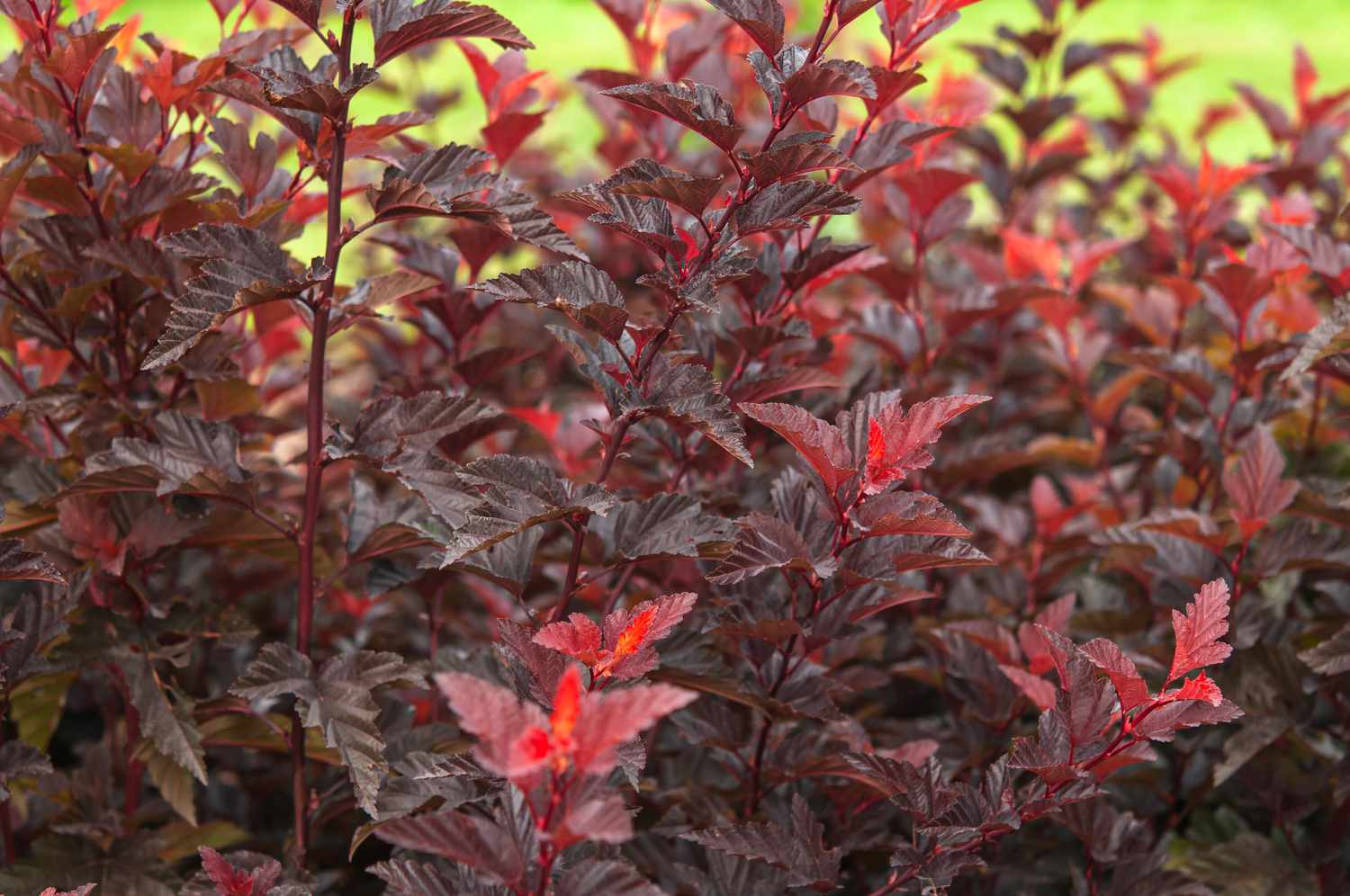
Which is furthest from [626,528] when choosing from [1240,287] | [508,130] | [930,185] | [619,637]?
[1240,287]

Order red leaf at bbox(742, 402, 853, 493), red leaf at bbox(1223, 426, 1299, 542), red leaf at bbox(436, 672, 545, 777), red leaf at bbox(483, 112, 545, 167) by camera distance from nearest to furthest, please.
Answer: red leaf at bbox(436, 672, 545, 777), red leaf at bbox(742, 402, 853, 493), red leaf at bbox(1223, 426, 1299, 542), red leaf at bbox(483, 112, 545, 167)

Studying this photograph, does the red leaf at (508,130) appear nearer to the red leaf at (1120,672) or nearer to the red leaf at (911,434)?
the red leaf at (911,434)

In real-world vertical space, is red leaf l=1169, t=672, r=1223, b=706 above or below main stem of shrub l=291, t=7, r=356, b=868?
below

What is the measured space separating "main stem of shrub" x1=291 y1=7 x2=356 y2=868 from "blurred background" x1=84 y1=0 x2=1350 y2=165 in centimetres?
584

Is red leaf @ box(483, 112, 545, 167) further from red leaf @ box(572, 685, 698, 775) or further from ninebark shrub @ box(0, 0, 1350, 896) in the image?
red leaf @ box(572, 685, 698, 775)

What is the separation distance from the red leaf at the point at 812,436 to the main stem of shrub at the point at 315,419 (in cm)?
49

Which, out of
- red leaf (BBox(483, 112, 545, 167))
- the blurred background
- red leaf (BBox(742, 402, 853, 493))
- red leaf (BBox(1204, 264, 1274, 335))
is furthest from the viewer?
the blurred background

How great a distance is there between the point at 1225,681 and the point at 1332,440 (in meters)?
0.86

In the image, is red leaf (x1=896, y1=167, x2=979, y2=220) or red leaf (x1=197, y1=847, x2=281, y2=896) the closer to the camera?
red leaf (x1=197, y1=847, x2=281, y2=896)

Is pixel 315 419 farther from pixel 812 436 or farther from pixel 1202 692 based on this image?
pixel 1202 692

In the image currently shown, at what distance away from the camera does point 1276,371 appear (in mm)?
2016

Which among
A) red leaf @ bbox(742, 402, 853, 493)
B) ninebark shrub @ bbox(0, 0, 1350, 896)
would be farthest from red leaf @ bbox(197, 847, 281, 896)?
red leaf @ bbox(742, 402, 853, 493)

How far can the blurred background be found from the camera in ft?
23.9

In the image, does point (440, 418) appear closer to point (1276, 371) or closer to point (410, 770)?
point (410, 770)
